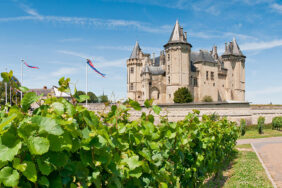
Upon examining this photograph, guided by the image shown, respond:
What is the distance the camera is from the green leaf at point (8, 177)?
4.60 ft

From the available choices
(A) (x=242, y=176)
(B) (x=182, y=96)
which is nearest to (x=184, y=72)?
(B) (x=182, y=96)

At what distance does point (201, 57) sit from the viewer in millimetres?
54000

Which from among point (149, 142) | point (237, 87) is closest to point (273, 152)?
point (149, 142)

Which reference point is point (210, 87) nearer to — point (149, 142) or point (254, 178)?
point (254, 178)

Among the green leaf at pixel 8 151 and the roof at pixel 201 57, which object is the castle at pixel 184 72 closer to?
the roof at pixel 201 57

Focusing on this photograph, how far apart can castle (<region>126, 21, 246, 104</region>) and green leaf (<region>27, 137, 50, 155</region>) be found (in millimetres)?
47729

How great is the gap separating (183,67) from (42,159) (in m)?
48.5

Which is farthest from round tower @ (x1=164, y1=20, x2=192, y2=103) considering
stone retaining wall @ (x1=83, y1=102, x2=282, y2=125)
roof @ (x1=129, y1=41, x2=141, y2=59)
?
stone retaining wall @ (x1=83, y1=102, x2=282, y2=125)

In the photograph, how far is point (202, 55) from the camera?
54.5 meters

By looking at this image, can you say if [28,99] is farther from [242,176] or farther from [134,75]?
[134,75]

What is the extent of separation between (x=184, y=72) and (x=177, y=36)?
7062mm

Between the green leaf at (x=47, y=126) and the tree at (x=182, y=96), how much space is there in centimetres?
4524

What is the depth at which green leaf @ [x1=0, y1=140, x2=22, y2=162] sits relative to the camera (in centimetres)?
134

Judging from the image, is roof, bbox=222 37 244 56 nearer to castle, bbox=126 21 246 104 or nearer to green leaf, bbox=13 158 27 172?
castle, bbox=126 21 246 104
